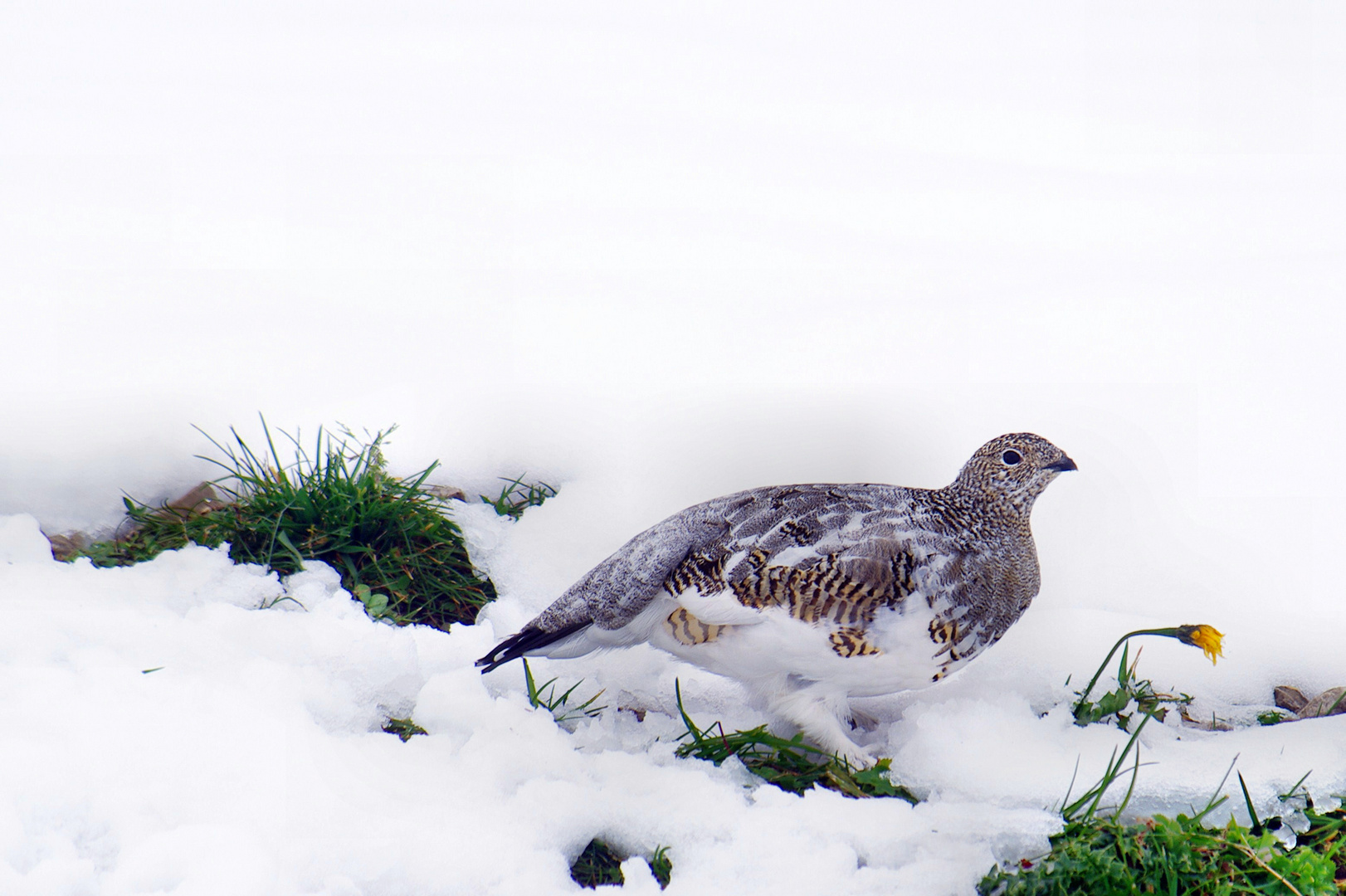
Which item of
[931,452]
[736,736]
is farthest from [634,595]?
[931,452]

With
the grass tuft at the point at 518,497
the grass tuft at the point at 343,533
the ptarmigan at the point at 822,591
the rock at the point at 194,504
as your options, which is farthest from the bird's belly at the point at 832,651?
the rock at the point at 194,504

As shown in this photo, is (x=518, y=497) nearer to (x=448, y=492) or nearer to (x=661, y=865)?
(x=448, y=492)

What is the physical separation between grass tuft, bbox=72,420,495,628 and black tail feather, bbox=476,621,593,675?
1.99 ft

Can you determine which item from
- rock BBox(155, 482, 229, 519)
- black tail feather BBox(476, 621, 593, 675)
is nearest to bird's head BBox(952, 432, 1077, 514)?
black tail feather BBox(476, 621, 593, 675)

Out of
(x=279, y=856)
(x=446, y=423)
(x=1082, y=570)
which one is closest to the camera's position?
(x=279, y=856)

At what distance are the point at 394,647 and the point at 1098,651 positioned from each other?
254 centimetres

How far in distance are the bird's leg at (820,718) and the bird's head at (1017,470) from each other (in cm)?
86

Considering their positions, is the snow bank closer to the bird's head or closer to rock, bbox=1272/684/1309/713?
rock, bbox=1272/684/1309/713

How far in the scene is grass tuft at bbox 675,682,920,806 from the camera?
2.59m

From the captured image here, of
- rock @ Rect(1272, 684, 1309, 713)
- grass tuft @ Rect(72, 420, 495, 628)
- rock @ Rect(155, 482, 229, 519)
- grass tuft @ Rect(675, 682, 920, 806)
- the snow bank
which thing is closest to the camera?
the snow bank

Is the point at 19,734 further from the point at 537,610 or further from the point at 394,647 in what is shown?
the point at 537,610

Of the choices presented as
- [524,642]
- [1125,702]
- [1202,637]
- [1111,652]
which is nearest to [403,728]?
[524,642]

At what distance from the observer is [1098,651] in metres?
3.37

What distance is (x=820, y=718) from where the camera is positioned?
9.04 feet
